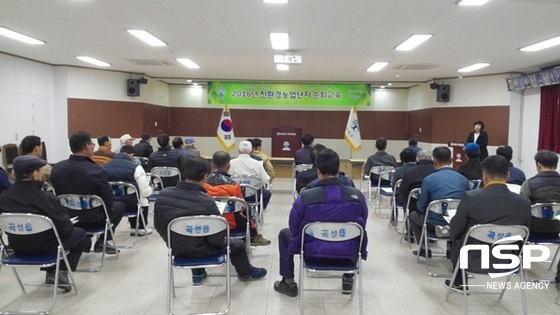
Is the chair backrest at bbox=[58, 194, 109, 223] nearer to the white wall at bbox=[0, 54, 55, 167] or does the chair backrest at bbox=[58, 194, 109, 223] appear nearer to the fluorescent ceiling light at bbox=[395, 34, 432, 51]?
the fluorescent ceiling light at bbox=[395, 34, 432, 51]

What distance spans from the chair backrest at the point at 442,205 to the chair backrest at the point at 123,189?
3.23 metres

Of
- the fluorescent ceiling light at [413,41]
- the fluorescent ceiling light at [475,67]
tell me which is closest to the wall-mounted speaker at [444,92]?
the fluorescent ceiling light at [475,67]

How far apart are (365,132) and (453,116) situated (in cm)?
334

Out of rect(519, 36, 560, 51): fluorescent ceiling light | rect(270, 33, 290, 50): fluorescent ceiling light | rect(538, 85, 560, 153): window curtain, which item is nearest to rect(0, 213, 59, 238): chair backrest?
rect(270, 33, 290, 50): fluorescent ceiling light

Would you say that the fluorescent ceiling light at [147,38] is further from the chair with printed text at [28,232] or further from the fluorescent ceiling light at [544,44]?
the fluorescent ceiling light at [544,44]

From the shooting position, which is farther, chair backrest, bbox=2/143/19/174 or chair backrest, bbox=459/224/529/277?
chair backrest, bbox=2/143/19/174

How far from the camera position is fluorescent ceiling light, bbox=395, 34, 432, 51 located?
6142 millimetres

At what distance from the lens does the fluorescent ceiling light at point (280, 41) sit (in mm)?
6246

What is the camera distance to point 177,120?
13.8 meters

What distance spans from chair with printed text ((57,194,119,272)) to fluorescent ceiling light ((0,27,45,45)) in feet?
14.3

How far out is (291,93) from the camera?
476 inches

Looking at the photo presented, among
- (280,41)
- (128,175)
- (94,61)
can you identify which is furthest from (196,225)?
(94,61)

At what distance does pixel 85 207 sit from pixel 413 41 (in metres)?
5.74

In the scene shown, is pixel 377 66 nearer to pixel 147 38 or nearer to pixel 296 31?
pixel 296 31
